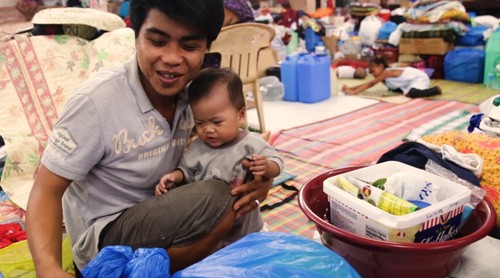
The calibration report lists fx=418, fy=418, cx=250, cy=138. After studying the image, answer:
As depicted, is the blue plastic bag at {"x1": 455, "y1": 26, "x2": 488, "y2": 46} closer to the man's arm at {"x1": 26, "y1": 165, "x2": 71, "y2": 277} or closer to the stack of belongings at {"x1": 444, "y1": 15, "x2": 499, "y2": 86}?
the stack of belongings at {"x1": 444, "y1": 15, "x2": 499, "y2": 86}

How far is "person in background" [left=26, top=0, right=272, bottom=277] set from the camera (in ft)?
2.90

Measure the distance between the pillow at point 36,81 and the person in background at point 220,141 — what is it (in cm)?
76

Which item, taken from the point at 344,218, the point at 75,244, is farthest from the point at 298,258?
the point at 75,244

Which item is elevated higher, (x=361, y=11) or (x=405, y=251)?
(x=361, y=11)

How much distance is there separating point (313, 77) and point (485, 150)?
2.51 metres

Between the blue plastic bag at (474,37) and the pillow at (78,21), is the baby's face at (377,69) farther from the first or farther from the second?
the pillow at (78,21)

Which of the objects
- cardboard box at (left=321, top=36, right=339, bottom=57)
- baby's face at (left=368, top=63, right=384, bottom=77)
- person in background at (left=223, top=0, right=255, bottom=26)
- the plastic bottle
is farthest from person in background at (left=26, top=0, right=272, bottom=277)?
cardboard box at (left=321, top=36, right=339, bottom=57)

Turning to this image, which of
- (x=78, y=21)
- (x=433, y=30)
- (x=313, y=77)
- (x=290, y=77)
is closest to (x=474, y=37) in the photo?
(x=433, y=30)

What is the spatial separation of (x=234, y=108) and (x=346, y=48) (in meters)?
4.93

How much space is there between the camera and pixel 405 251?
85cm

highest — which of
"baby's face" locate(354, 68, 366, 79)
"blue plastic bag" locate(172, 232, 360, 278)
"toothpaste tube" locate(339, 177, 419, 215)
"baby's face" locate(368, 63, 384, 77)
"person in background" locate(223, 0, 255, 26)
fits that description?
"person in background" locate(223, 0, 255, 26)

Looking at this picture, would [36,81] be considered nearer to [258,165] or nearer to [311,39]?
[258,165]

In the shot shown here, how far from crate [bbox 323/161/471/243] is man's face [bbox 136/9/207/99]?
439 millimetres

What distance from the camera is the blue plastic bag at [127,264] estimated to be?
643 millimetres
